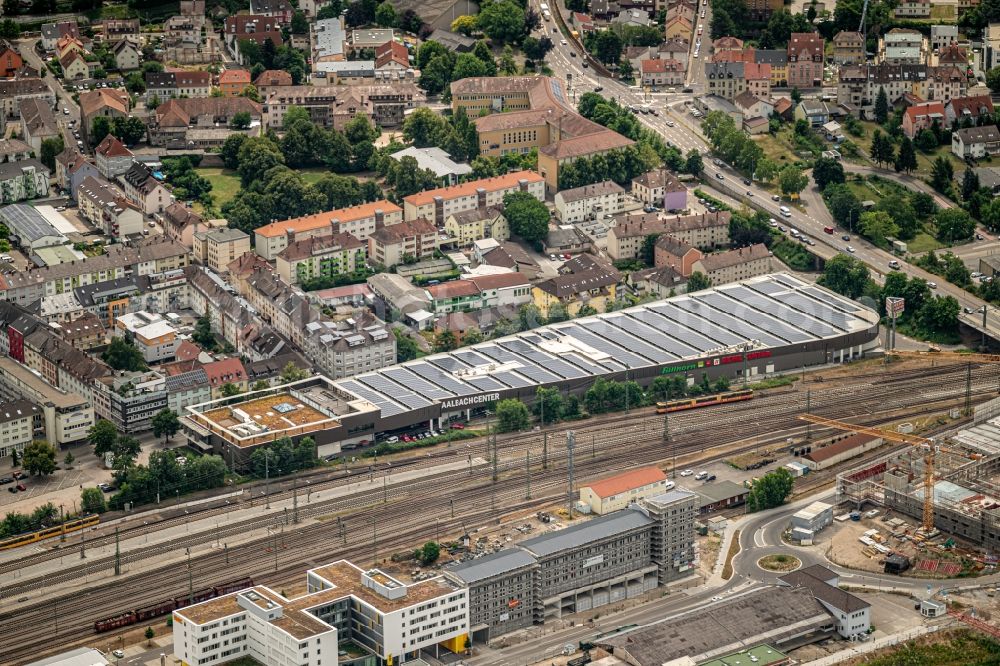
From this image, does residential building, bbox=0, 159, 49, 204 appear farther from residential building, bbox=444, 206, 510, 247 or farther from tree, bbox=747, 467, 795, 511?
tree, bbox=747, 467, 795, 511

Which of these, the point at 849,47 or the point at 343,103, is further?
the point at 849,47

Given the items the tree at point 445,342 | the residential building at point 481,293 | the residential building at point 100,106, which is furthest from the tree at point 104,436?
the residential building at point 100,106

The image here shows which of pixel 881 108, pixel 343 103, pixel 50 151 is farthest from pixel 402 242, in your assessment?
pixel 881 108

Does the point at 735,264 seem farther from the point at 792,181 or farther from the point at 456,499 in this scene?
the point at 456,499

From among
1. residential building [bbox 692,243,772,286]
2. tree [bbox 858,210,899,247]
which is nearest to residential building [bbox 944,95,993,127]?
tree [bbox 858,210,899,247]

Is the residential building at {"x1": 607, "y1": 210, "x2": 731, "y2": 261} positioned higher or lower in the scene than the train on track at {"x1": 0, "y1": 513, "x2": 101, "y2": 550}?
higher

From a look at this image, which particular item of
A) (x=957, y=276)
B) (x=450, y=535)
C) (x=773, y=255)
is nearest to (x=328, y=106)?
(x=773, y=255)
